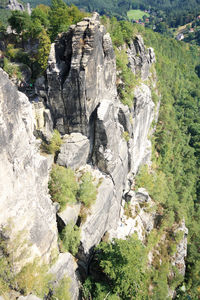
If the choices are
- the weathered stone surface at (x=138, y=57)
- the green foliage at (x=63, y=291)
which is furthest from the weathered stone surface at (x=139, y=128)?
the green foliage at (x=63, y=291)

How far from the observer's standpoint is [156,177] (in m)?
37.6

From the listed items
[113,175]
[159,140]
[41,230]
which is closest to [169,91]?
[159,140]

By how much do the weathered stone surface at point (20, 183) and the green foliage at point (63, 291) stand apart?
2413 mm

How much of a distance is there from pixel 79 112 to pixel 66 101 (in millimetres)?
1849

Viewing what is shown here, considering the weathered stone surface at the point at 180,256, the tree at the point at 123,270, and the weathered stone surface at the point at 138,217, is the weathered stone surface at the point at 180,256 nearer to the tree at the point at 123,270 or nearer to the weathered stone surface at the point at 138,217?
the weathered stone surface at the point at 138,217

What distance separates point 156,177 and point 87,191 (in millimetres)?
21316

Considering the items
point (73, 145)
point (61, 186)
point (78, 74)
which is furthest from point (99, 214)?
point (78, 74)

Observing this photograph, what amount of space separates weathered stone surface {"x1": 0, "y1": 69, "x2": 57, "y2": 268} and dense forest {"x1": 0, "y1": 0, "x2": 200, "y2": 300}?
631 centimetres

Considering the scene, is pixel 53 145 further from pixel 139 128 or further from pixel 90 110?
pixel 139 128

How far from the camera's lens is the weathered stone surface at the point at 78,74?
1984cm

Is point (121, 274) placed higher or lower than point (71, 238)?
lower

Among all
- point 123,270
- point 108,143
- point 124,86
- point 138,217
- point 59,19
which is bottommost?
point 138,217

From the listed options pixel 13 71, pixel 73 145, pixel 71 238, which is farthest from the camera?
pixel 13 71

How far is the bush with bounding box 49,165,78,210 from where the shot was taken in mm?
18609
